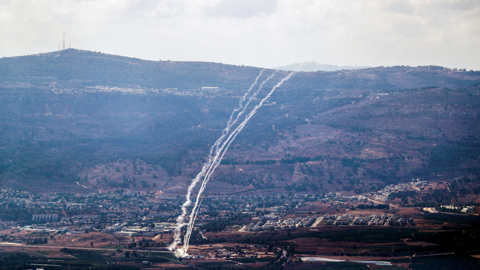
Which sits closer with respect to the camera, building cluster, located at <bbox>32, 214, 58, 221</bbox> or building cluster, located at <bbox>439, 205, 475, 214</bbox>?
building cluster, located at <bbox>439, 205, 475, 214</bbox>

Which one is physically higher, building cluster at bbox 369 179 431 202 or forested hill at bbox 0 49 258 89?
forested hill at bbox 0 49 258 89

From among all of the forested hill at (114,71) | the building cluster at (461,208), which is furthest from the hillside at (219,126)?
the building cluster at (461,208)

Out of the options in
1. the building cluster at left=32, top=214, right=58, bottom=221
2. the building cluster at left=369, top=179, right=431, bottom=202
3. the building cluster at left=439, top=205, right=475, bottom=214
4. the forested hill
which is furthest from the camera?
the forested hill

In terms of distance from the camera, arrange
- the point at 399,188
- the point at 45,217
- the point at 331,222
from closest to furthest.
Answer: the point at 331,222 < the point at 45,217 < the point at 399,188

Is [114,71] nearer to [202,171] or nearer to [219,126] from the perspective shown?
A: [219,126]

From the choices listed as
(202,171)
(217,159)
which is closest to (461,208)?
(202,171)

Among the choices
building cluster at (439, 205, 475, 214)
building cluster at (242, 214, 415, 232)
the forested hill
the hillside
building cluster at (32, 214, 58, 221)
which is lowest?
building cluster at (32, 214, 58, 221)

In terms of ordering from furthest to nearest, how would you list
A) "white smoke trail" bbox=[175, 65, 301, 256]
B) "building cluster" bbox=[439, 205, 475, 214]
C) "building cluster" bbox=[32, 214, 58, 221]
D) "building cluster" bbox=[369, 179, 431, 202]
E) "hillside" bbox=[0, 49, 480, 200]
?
"hillside" bbox=[0, 49, 480, 200] → "building cluster" bbox=[369, 179, 431, 202] → "building cluster" bbox=[32, 214, 58, 221] → "building cluster" bbox=[439, 205, 475, 214] → "white smoke trail" bbox=[175, 65, 301, 256]

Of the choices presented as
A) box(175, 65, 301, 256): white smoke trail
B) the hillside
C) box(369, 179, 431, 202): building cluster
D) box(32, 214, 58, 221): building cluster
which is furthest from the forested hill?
box(32, 214, 58, 221): building cluster

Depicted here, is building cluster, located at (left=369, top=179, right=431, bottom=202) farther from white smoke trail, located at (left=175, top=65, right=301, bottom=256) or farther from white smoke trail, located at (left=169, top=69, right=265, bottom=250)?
white smoke trail, located at (left=169, top=69, right=265, bottom=250)

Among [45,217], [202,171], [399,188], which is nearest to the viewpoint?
[45,217]

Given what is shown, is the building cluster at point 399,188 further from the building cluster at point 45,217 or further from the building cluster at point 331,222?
the building cluster at point 45,217
